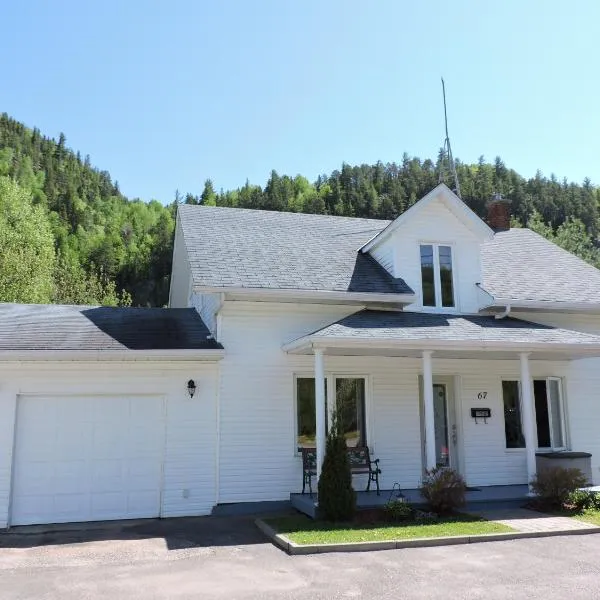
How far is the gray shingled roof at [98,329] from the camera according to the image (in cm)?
1120

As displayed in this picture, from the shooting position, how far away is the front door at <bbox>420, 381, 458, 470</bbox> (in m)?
13.4

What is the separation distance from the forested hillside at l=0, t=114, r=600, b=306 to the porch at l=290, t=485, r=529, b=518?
31804mm

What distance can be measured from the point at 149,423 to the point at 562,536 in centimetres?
754

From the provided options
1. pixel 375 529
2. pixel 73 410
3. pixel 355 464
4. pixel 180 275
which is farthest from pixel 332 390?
pixel 180 275

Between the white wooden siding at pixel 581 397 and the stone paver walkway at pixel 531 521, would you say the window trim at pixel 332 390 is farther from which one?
the white wooden siding at pixel 581 397

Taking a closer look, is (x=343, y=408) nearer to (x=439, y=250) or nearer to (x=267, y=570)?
(x=439, y=250)

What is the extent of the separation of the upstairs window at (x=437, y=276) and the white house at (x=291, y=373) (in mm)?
40

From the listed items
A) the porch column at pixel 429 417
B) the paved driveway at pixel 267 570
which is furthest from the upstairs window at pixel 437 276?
the paved driveway at pixel 267 570

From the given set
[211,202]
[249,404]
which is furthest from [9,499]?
[211,202]

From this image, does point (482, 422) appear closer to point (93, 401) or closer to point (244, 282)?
point (244, 282)

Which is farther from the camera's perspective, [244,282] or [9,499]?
[244,282]

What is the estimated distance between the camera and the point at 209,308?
13297 mm

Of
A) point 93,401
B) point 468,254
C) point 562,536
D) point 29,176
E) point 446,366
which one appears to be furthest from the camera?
point 29,176

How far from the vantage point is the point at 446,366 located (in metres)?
13.3
